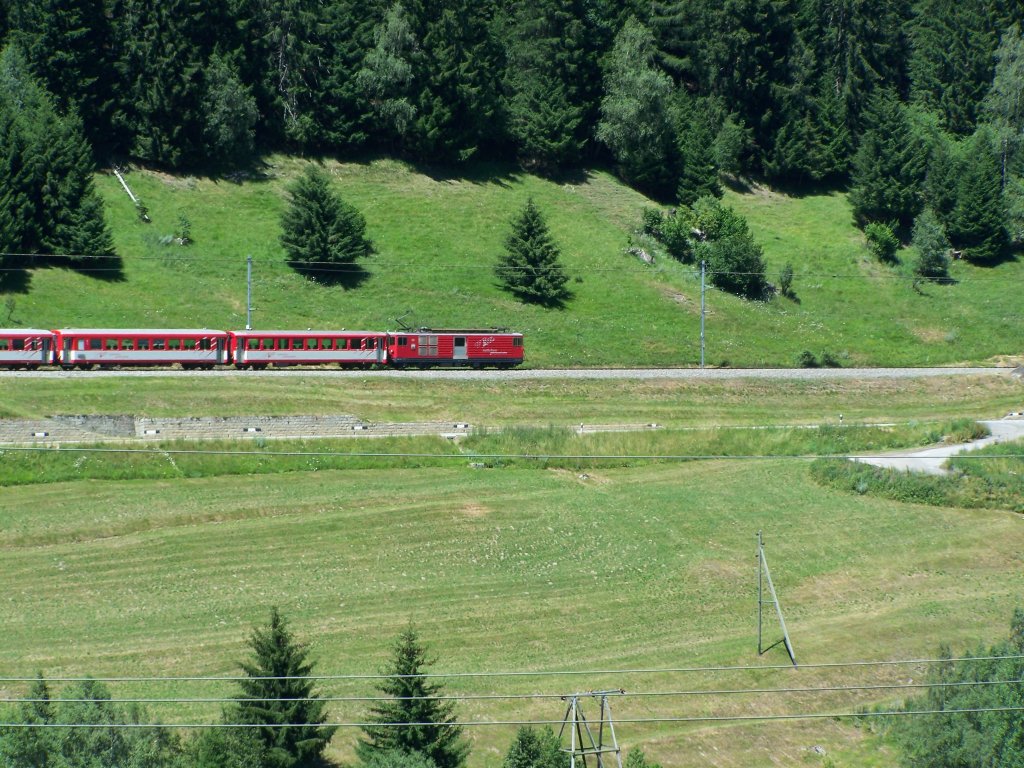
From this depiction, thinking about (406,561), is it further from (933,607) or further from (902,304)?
(902,304)

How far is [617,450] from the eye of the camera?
160 ft

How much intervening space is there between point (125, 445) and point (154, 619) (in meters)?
13.4

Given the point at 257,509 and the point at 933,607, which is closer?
the point at 933,607

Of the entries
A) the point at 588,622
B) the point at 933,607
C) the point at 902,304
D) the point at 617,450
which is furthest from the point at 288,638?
the point at 902,304

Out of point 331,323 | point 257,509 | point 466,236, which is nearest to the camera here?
point 257,509

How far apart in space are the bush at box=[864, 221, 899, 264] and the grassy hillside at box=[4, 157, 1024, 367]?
Answer: 3.06 feet

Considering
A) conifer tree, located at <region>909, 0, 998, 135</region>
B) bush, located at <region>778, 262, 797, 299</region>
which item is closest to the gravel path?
bush, located at <region>778, 262, 797, 299</region>

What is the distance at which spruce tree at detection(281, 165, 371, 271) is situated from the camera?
7275 centimetres

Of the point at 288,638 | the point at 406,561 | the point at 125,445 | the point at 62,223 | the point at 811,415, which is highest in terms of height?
the point at 62,223

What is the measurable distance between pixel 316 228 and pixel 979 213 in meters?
47.3

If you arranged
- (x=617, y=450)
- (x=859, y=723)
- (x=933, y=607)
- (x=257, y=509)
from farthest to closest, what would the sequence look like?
1. (x=617, y=450)
2. (x=257, y=509)
3. (x=933, y=607)
4. (x=859, y=723)

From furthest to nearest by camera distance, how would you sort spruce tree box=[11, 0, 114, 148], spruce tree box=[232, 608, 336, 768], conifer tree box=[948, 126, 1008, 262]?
conifer tree box=[948, 126, 1008, 262] < spruce tree box=[11, 0, 114, 148] < spruce tree box=[232, 608, 336, 768]

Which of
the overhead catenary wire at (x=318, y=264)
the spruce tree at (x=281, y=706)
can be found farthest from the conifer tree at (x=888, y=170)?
the spruce tree at (x=281, y=706)

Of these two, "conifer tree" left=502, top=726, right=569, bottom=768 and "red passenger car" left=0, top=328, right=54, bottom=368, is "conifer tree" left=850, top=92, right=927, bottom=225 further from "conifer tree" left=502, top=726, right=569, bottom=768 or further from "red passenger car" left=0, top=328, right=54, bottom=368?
"conifer tree" left=502, top=726, right=569, bottom=768
